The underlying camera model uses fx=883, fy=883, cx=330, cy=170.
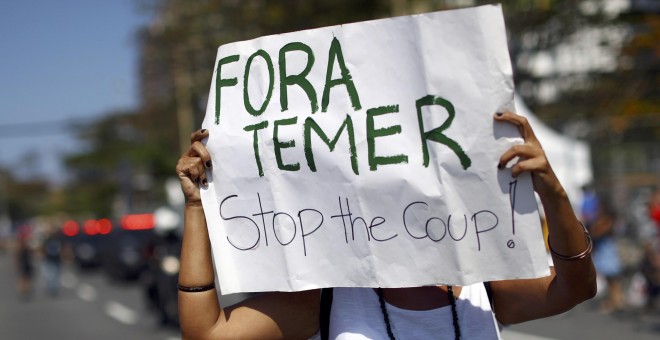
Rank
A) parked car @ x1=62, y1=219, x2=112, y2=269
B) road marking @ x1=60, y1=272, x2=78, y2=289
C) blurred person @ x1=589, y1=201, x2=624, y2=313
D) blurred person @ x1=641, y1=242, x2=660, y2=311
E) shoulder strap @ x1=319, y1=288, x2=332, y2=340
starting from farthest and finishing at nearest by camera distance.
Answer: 1. parked car @ x1=62, y1=219, x2=112, y2=269
2. road marking @ x1=60, y1=272, x2=78, y2=289
3. blurred person @ x1=589, y1=201, x2=624, y2=313
4. blurred person @ x1=641, y1=242, x2=660, y2=311
5. shoulder strap @ x1=319, y1=288, x2=332, y2=340

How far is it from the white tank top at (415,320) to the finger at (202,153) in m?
0.57

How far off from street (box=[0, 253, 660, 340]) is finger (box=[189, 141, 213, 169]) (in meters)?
3.95

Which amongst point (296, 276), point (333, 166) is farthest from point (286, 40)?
point (296, 276)

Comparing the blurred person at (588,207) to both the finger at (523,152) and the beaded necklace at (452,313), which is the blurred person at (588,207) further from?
the finger at (523,152)

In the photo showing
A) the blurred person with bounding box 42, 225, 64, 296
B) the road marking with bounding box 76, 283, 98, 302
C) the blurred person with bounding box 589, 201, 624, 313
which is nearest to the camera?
the blurred person with bounding box 589, 201, 624, 313

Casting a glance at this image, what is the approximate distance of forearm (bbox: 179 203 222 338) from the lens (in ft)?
8.15

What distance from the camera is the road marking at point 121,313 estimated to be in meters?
14.2

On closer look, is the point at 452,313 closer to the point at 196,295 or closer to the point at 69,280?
the point at 196,295

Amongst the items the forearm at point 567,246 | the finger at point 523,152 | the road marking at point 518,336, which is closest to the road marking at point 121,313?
Answer: the road marking at point 518,336

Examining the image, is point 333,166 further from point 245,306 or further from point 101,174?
point 101,174

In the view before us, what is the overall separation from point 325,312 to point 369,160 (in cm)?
47

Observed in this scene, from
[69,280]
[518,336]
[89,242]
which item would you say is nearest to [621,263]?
[518,336]

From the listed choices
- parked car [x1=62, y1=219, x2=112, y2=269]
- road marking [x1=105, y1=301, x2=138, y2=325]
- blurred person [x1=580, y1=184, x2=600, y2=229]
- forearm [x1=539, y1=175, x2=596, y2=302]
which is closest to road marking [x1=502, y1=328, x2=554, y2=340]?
blurred person [x1=580, y1=184, x2=600, y2=229]

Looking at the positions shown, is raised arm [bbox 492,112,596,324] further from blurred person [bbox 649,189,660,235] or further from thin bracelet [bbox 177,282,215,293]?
blurred person [bbox 649,189,660,235]
